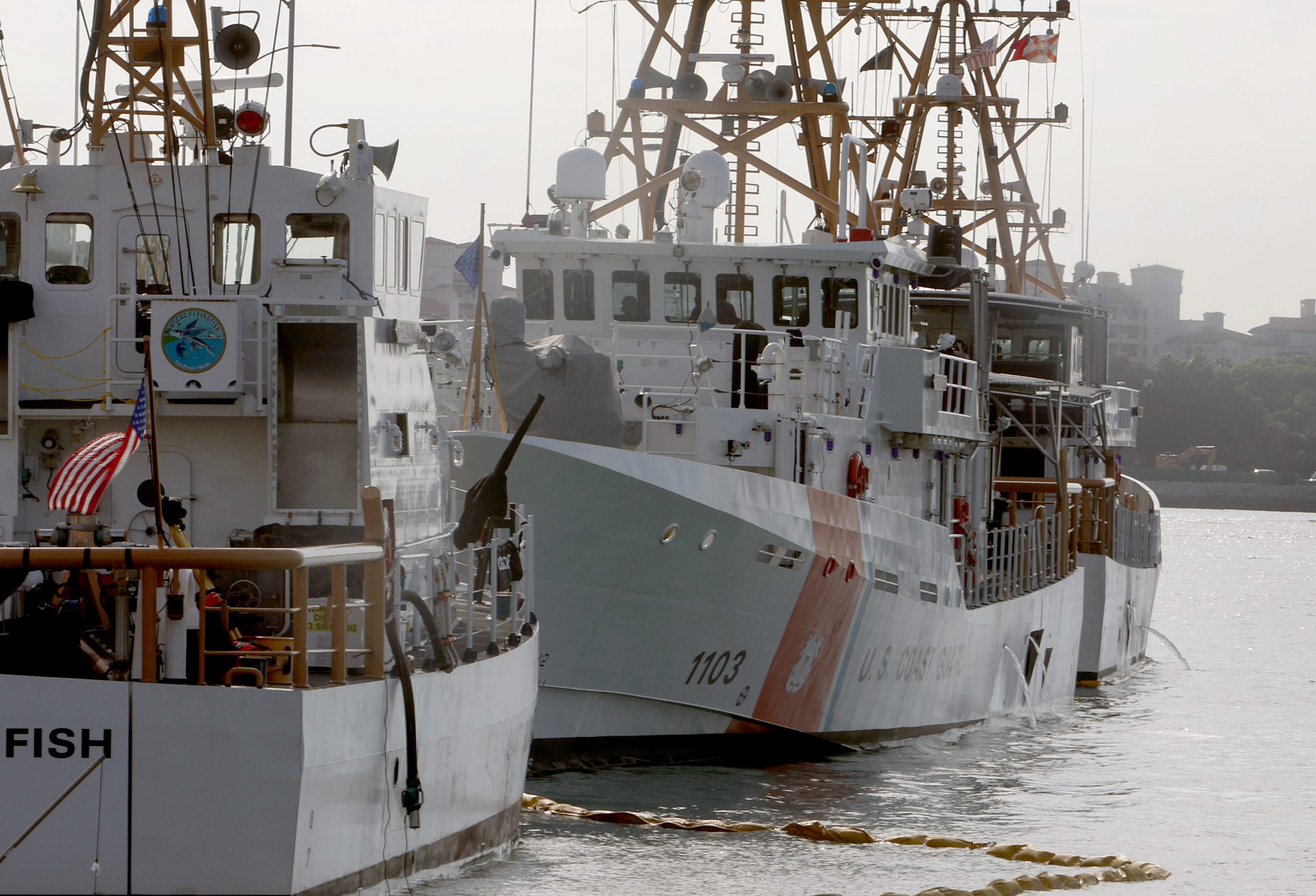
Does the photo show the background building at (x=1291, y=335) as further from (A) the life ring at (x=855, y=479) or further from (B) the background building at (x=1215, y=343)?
(A) the life ring at (x=855, y=479)

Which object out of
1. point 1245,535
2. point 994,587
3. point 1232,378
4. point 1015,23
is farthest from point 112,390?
point 1232,378

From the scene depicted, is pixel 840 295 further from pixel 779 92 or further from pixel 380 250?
pixel 380 250

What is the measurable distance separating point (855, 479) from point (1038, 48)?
23.3m

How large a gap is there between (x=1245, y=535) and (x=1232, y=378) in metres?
37.0

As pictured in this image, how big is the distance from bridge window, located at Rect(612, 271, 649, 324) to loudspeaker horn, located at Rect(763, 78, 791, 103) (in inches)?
179

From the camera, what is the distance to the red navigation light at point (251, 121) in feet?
40.7

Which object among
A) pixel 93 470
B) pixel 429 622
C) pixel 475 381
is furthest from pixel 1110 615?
pixel 93 470

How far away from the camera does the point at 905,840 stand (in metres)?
15.3

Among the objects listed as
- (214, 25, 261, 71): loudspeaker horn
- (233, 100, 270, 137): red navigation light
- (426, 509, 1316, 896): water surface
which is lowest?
(426, 509, 1316, 896): water surface

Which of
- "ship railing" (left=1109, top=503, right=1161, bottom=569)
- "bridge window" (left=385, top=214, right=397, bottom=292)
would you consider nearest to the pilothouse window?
"bridge window" (left=385, top=214, right=397, bottom=292)

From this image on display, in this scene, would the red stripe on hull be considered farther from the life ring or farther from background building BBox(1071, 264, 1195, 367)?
background building BBox(1071, 264, 1195, 367)

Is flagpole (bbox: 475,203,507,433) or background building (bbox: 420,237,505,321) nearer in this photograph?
flagpole (bbox: 475,203,507,433)

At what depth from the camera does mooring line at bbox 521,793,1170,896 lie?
47.2 ft

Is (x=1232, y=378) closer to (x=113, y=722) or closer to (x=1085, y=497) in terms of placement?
(x=1085, y=497)
